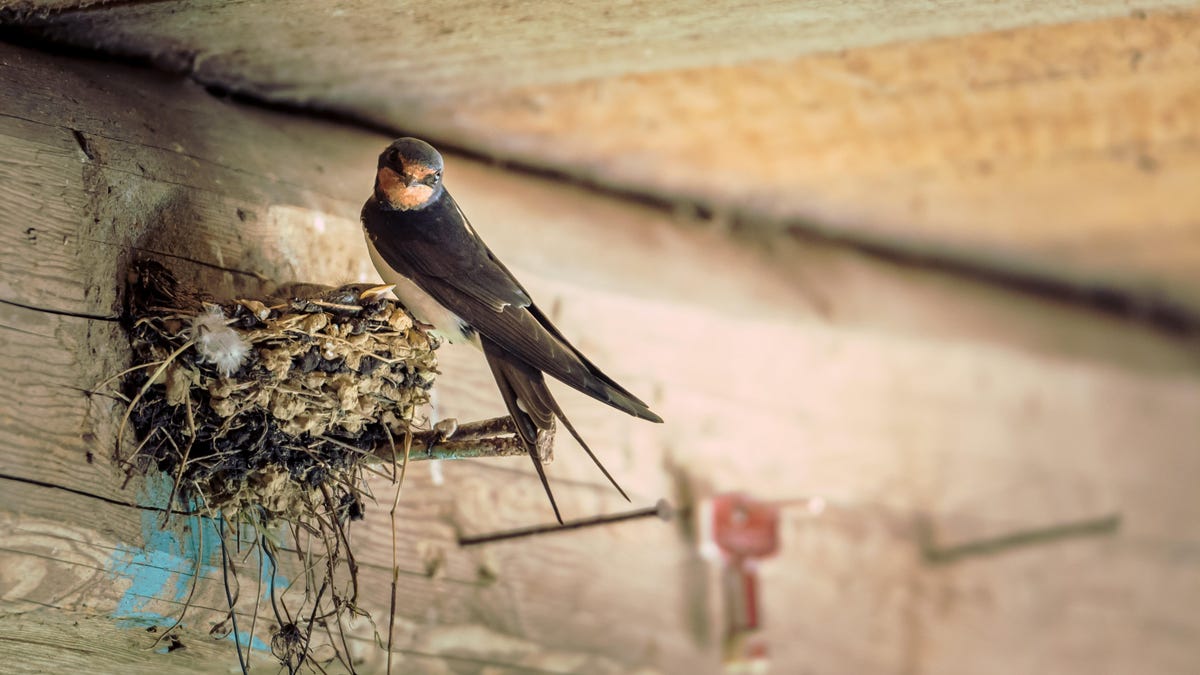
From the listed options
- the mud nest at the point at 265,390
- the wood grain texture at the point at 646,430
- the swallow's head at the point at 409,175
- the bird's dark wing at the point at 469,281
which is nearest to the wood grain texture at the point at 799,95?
the wood grain texture at the point at 646,430

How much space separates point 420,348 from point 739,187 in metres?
1.42

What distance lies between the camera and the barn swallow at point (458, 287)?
210 centimetres

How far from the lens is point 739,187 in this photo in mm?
3332

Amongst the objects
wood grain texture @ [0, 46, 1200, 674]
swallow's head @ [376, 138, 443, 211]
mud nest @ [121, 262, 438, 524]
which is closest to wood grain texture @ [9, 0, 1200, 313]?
wood grain texture @ [0, 46, 1200, 674]

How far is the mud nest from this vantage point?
1.96 meters

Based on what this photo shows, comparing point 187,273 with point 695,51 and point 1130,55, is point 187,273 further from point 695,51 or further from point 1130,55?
point 1130,55

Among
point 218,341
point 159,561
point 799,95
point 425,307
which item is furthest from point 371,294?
point 799,95

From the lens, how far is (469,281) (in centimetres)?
227

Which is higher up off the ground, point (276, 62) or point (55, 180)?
point (276, 62)

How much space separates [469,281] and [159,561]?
71 cm

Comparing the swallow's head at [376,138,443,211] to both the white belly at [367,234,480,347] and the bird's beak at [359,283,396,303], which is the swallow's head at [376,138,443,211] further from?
the bird's beak at [359,283,396,303]

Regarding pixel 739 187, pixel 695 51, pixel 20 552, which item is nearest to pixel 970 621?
pixel 739 187

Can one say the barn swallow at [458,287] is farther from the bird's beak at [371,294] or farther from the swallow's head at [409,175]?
the bird's beak at [371,294]

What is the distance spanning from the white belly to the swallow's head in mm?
122
